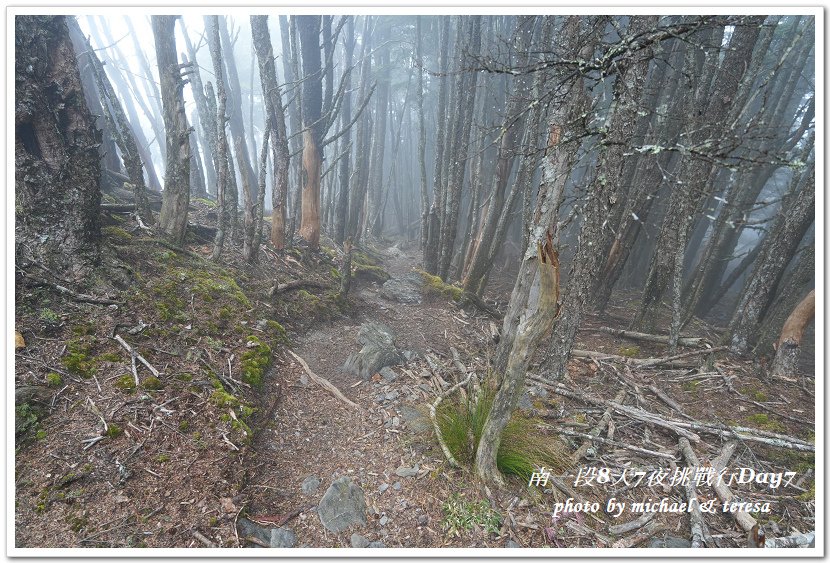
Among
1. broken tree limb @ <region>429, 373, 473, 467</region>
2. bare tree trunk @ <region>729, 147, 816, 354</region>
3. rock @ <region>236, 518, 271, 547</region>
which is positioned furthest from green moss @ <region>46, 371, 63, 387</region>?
bare tree trunk @ <region>729, 147, 816, 354</region>

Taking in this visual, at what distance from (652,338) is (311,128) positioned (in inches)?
344

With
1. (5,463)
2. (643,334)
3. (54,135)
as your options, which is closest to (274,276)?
(54,135)

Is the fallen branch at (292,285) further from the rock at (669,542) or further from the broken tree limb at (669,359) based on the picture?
the broken tree limb at (669,359)

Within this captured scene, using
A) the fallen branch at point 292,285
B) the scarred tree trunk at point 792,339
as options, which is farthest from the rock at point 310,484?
the scarred tree trunk at point 792,339

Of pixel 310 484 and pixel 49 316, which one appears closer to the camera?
pixel 310 484

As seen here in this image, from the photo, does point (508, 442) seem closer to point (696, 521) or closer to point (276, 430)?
point (696, 521)

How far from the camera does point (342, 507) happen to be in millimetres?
2855

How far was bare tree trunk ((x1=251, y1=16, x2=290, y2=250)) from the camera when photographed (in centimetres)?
685

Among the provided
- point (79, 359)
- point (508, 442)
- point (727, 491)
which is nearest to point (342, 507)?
point (508, 442)

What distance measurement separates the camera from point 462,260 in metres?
10.3

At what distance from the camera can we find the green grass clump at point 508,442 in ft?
9.88

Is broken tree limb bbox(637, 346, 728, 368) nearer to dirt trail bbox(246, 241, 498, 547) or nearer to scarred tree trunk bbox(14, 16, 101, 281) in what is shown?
dirt trail bbox(246, 241, 498, 547)

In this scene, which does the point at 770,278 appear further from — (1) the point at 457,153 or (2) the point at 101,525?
(2) the point at 101,525

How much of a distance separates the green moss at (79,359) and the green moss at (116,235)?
2.10 meters
